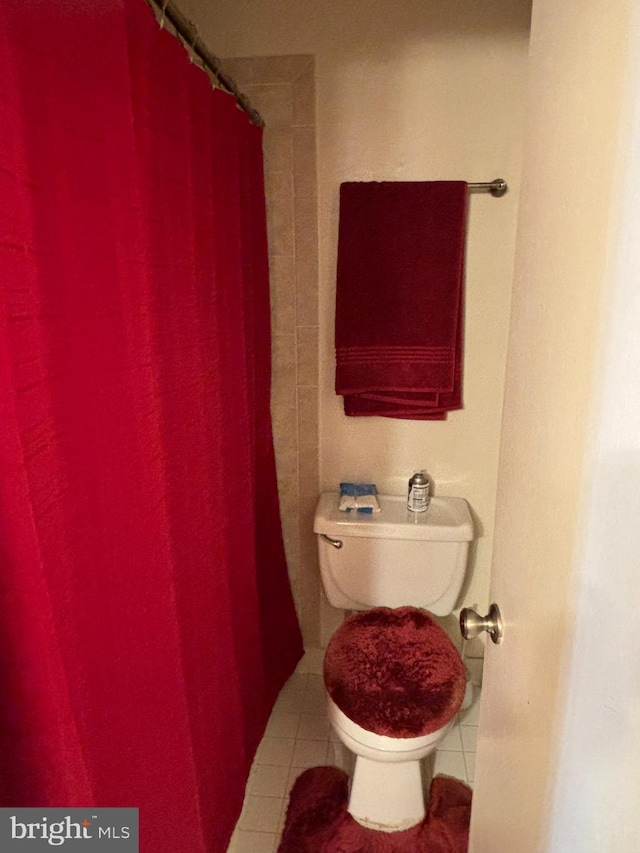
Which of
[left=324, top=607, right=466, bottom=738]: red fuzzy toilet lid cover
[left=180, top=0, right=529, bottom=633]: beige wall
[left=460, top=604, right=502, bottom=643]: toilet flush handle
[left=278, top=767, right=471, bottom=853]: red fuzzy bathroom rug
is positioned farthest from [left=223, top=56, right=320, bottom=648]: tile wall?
[left=460, top=604, right=502, bottom=643]: toilet flush handle

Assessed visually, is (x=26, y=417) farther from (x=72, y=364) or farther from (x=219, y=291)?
(x=219, y=291)

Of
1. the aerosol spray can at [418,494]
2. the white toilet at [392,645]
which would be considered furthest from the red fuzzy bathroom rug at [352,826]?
the aerosol spray can at [418,494]

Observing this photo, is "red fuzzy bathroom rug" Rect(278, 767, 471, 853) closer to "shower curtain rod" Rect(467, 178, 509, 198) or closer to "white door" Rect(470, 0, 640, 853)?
"white door" Rect(470, 0, 640, 853)

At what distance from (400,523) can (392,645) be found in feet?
1.15

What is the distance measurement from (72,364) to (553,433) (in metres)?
0.61

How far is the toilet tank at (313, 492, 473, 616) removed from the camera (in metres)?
1.67

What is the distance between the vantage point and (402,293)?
161 cm

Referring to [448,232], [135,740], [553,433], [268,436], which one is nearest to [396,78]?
[448,232]

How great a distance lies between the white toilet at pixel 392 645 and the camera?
4.37 ft

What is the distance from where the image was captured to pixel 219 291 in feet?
4.06

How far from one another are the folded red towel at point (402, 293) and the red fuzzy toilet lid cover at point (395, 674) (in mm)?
650

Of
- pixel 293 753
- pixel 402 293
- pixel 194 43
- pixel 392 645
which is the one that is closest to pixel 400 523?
pixel 392 645

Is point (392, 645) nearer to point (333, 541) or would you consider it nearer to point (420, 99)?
point (333, 541)

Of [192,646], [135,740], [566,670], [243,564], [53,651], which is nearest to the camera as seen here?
[566,670]
